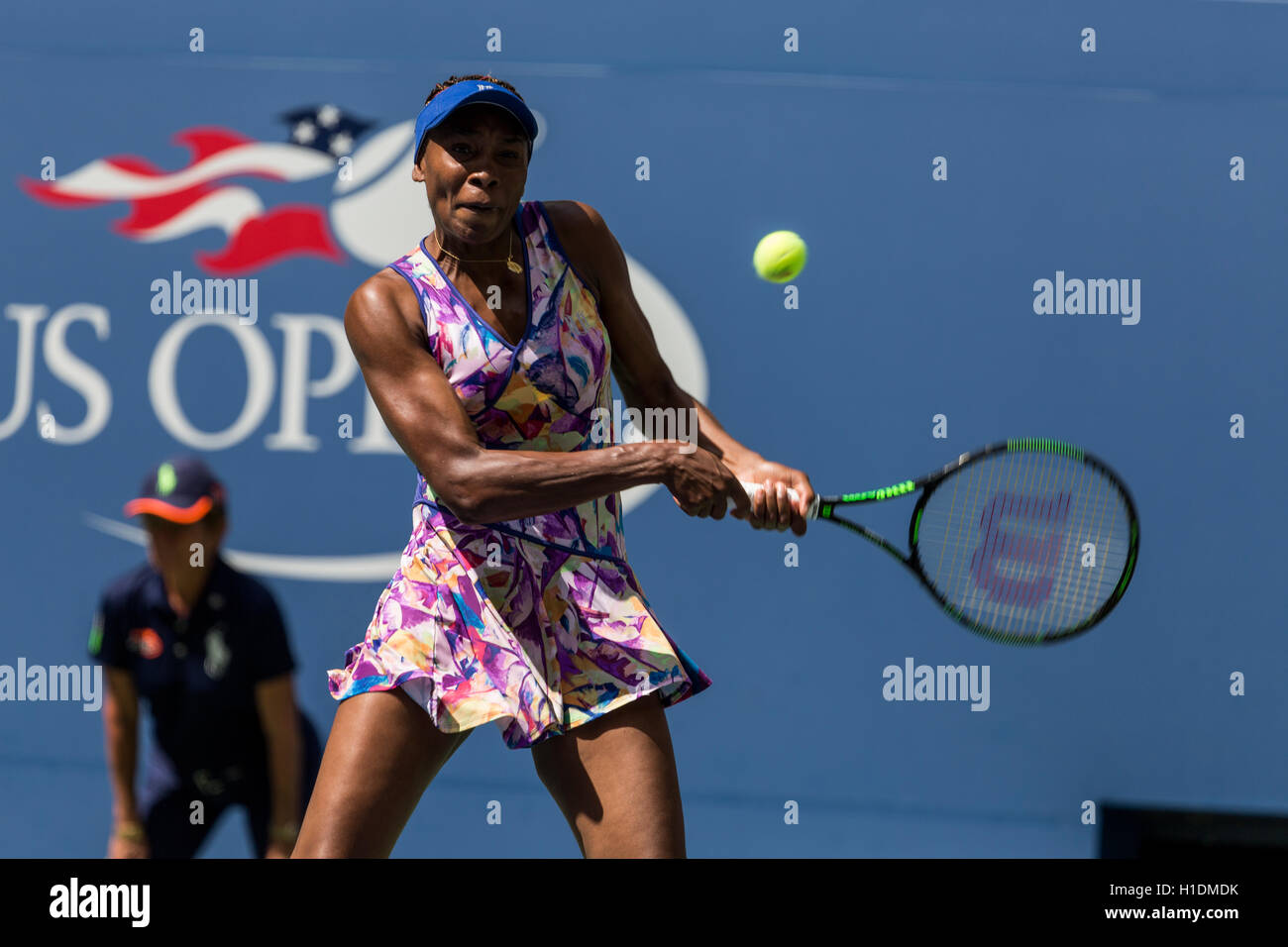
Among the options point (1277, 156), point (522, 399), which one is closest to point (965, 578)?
point (522, 399)

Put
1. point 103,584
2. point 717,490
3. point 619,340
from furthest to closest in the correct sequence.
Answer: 1. point 103,584
2. point 619,340
3. point 717,490

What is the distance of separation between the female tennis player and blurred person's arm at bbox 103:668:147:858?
161 centimetres

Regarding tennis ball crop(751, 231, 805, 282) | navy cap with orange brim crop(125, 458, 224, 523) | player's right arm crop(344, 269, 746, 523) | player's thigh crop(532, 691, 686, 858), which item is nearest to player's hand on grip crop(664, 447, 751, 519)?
player's right arm crop(344, 269, 746, 523)

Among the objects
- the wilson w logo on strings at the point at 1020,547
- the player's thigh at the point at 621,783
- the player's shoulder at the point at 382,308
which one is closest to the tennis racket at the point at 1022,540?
the wilson w logo on strings at the point at 1020,547

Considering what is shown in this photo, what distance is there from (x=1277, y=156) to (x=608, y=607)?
2.57 metres

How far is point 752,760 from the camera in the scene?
363 centimetres

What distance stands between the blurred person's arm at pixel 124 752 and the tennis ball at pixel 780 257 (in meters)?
1.93

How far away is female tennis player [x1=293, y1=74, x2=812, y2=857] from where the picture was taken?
197cm

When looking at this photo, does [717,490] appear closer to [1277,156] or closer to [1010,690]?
[1010,690]

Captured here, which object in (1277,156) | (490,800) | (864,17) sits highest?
(864,17)

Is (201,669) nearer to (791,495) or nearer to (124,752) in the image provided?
(124,752)

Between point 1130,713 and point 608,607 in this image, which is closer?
point 608,607

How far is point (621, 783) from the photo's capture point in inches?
79.9

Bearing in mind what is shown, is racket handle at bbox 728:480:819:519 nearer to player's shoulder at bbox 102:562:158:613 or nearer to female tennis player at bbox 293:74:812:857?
female tennis player at bbox 293:74:812:857
